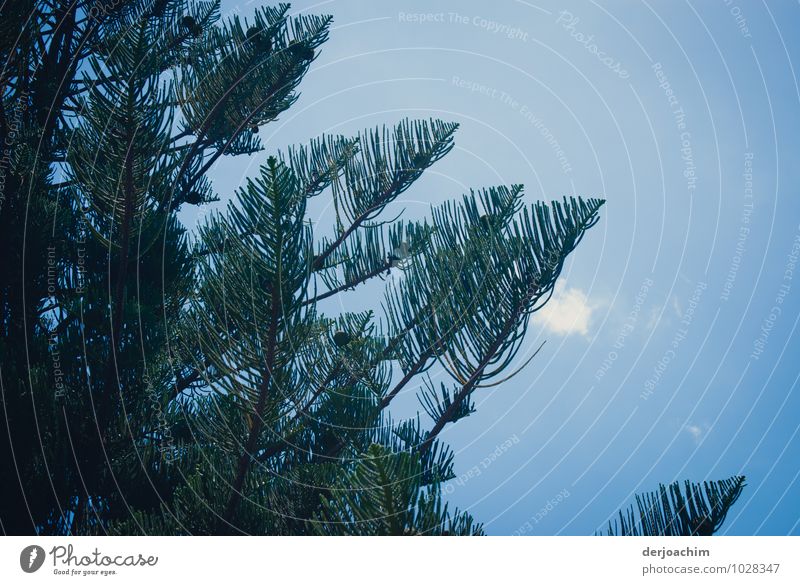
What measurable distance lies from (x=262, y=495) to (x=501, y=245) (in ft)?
3.33

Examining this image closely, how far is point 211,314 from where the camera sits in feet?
5.59

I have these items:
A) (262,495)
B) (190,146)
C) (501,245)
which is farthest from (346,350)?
(190,146)

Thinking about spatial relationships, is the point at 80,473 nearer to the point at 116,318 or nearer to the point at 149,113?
the point at 116,318

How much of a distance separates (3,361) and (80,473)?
46cm

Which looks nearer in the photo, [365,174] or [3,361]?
[3,361]

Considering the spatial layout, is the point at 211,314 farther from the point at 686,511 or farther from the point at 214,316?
the point at 686,511

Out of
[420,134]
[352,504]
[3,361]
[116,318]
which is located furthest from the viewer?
[420,134]

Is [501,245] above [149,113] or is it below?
below

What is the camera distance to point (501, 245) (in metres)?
1.82

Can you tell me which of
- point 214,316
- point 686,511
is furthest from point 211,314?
point 686,511

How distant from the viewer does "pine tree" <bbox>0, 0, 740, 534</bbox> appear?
147cm

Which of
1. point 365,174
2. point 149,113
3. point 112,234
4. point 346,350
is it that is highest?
point 365,174

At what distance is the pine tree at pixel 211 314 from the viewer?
58.0 inches

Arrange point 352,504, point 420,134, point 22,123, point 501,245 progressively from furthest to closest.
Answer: point 420,134, point 22,123, point 501,245, point 352,504
